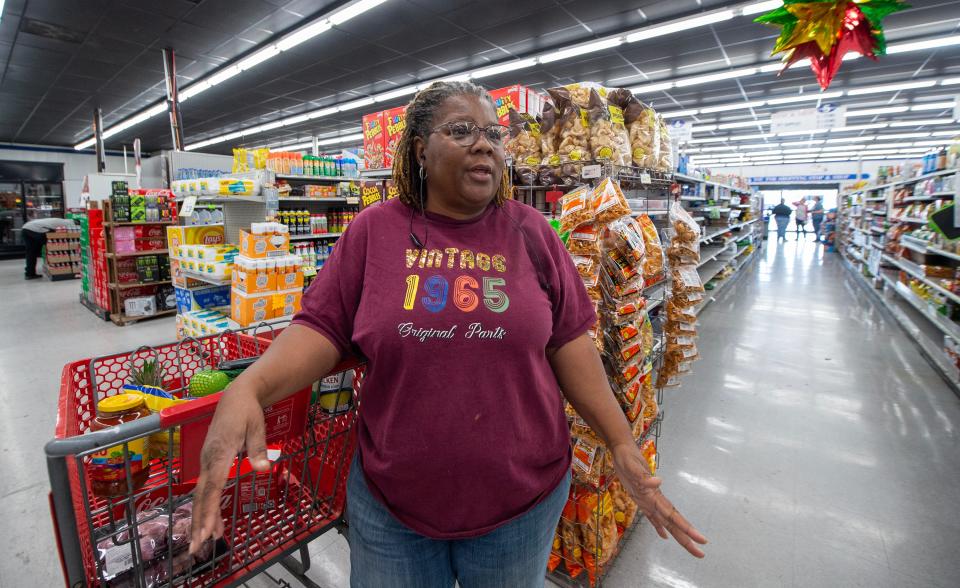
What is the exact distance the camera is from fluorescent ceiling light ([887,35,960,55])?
315 inches

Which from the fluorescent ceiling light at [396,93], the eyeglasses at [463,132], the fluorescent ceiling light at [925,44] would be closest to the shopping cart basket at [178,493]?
the eyeglasses at [463,132]

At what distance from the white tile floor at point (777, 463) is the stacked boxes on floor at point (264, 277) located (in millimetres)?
1403

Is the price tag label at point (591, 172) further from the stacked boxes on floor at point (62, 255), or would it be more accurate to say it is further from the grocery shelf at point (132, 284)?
the stacked boxes on floor at point (62, 255)

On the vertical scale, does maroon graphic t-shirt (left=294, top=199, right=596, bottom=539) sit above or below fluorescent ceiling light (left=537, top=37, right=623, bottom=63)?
below

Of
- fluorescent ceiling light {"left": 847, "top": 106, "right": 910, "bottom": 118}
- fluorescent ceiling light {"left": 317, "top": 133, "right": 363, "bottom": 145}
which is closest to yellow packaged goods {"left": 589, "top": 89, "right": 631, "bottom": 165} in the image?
fluorescent ceiling light {"left": 847, "top": 106, "right": 910, "bottom": 118}

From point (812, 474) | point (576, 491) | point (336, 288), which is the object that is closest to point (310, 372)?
point (336, 288)

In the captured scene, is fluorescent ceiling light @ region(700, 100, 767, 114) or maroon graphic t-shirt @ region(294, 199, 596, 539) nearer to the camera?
maroon graphic t-shirt @ region(294, 199, 596, 539)

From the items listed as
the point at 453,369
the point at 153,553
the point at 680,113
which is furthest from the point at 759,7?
the point at 153,553

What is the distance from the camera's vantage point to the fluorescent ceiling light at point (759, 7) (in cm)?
663

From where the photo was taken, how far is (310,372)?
0.97m

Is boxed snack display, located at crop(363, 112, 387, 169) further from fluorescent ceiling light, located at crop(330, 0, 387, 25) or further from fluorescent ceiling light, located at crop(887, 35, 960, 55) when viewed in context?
fluorescent ceiling light, located at crop(887, 35, 960, 55)

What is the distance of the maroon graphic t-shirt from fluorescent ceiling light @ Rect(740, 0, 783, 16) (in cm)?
782

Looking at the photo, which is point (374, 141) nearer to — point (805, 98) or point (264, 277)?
point (264, 277)

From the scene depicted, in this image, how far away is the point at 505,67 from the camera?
968 cm
